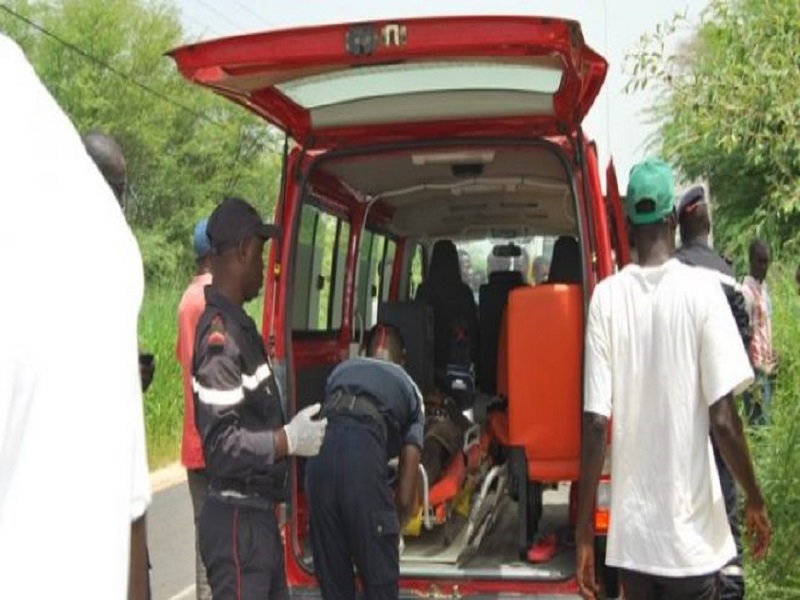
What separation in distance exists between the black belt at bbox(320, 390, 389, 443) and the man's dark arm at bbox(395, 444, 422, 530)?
0.38ft

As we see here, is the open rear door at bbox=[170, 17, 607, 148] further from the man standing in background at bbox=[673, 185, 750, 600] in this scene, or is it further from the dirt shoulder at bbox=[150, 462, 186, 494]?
the dirt shoulder at bbox=[150, 462, 186, 494]

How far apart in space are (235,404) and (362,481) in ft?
2.21

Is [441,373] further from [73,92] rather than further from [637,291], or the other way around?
[73,92]

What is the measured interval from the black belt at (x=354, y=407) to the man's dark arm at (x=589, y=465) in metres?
0.97

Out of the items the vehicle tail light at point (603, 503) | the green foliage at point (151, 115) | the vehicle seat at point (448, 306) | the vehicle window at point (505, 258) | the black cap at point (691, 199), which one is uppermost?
the green foliage at point (151, 115)

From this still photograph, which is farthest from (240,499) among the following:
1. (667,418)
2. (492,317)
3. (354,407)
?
(492,317)

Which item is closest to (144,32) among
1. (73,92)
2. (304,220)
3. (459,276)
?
(73,92)

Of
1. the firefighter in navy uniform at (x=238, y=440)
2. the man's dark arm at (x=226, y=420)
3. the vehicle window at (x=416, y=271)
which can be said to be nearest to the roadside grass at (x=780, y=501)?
the firefighter in navy uniform at (x=238, y=440)

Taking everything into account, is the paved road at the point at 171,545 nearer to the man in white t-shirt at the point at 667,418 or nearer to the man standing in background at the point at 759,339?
the man standing in background at the point at 759,339

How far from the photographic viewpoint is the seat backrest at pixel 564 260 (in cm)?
642

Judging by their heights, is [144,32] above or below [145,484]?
above

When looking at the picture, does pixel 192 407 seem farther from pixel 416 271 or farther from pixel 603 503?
pixel 416 271

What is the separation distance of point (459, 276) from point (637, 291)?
13.8ft

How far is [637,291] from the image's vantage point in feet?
12.0
